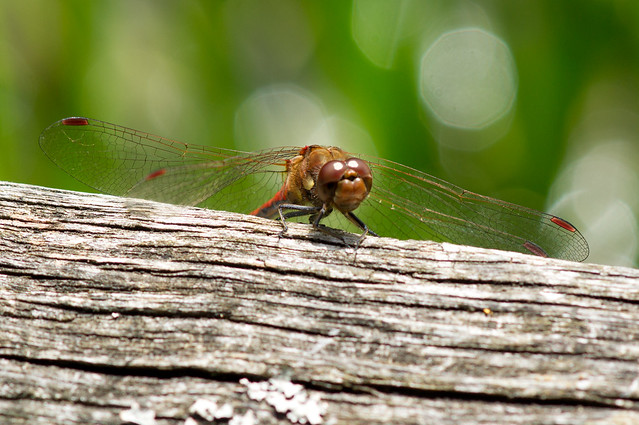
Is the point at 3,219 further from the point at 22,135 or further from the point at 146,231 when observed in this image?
the point at 22,135

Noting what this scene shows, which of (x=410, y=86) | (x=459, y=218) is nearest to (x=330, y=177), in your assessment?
(x=459, y=218)

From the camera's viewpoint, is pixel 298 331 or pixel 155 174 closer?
pixel 298 331

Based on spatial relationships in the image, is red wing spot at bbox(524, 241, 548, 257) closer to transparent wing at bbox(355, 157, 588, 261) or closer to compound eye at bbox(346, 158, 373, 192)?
transparent wing at bbox(355, 157, 588, 261)

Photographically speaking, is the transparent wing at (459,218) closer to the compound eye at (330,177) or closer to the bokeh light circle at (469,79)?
the compound eye at (330,177)

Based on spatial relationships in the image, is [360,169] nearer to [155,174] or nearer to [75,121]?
[155,174]

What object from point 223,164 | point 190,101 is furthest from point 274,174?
point 190,101
